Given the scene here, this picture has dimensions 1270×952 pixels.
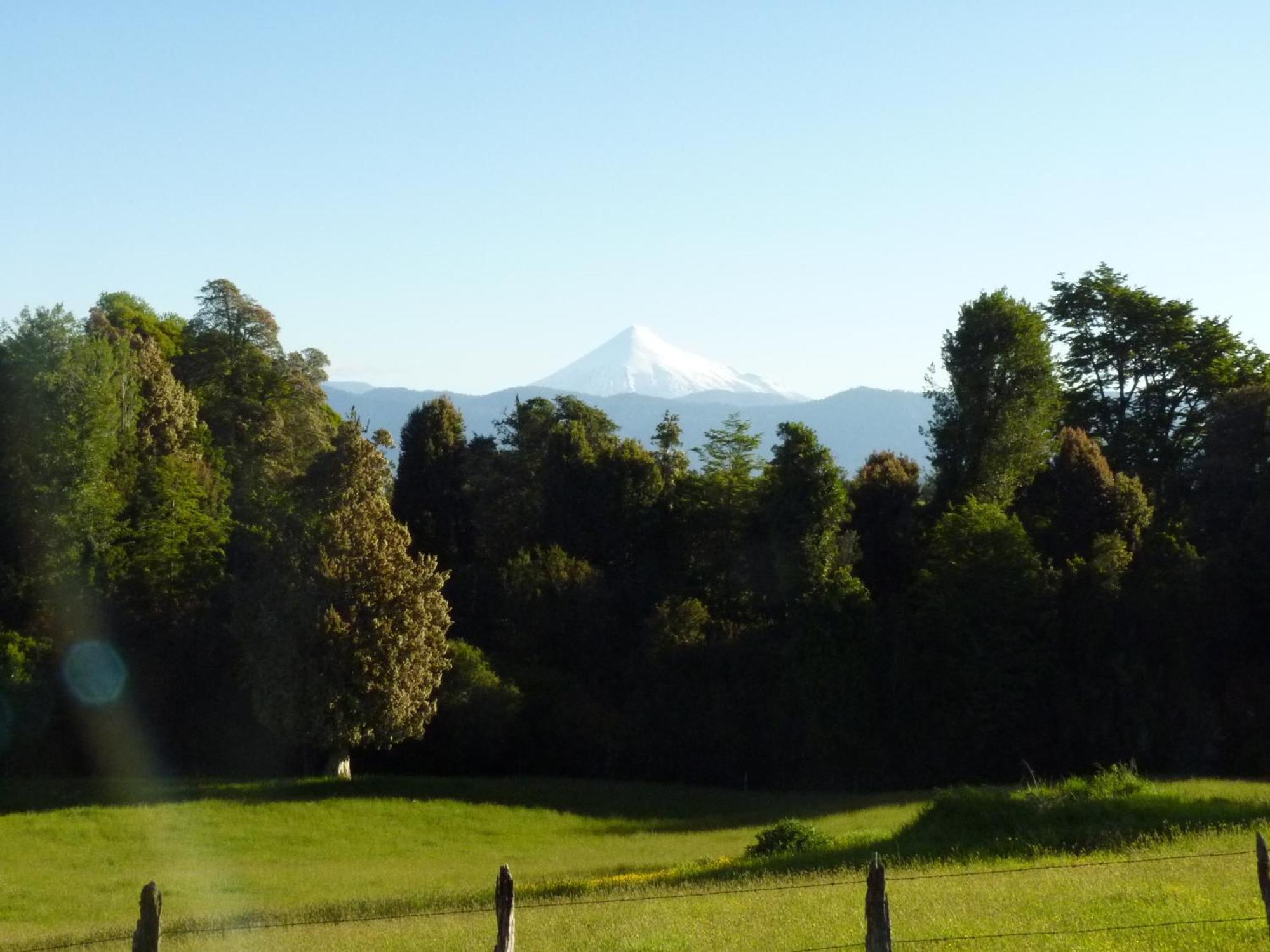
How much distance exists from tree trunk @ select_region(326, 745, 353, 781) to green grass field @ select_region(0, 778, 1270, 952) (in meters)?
2.08

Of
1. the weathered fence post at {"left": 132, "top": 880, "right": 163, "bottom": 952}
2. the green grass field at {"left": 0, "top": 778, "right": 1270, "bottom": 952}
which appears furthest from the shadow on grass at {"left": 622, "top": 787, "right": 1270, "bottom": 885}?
the weathered fence post at {"left": 132, "top": 880, "right": 163, "bottom": 952}

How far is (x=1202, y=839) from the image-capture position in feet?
72.3

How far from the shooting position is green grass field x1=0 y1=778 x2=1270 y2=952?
15867 millimetres

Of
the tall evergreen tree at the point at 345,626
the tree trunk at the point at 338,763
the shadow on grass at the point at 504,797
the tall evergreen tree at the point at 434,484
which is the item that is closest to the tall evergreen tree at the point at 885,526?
the shadow on grass at the point at 504,797

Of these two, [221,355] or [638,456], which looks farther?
[221,355]

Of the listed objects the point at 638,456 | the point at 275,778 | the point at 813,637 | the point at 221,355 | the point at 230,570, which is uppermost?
the point at 221,355

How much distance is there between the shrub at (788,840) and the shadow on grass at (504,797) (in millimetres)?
10767

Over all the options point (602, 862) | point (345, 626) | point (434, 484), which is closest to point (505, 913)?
point (602, 862)

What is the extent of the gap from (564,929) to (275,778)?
32119 millimetres

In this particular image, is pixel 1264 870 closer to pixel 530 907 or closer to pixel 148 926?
pixel 530 907

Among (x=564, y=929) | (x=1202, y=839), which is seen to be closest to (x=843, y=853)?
(x=1202, y=839)

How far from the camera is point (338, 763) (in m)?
47.6

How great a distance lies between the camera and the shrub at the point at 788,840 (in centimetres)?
2836

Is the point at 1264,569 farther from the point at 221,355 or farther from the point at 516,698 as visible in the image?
the point at 221,355
